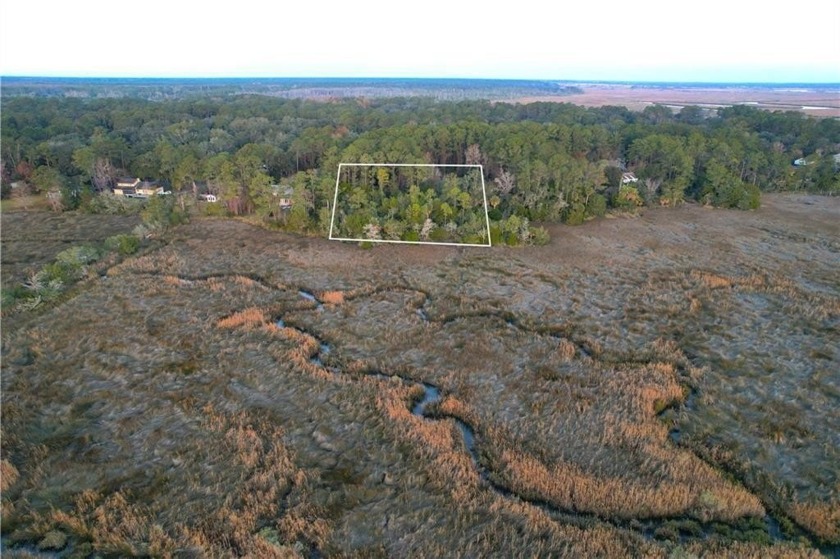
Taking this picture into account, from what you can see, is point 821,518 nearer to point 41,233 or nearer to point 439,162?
point 439,162

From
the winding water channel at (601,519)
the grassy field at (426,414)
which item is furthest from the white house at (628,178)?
the winding water channel at (601,519)

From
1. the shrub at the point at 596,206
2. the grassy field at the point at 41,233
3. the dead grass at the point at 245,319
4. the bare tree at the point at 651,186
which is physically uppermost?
the bare tree at the point at 651,186

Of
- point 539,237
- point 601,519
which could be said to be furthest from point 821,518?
point 539,237

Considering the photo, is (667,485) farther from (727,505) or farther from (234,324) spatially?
(234,324)

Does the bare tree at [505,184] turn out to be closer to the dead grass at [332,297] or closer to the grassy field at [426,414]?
the grassy field at [426,414]

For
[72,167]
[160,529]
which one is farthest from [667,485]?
[72,167]

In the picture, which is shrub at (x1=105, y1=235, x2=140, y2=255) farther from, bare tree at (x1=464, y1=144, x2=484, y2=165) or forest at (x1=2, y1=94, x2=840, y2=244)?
bare tree at (x1=464, y1=144, x2=484, y2=165)
